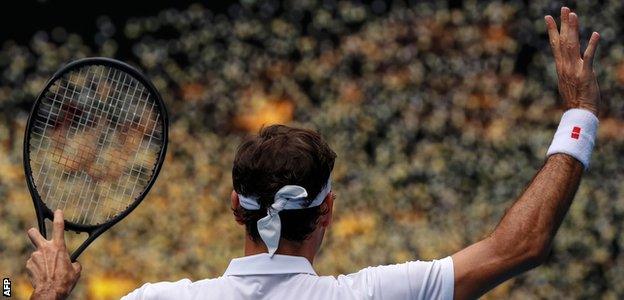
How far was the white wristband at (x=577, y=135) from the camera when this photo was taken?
2350 mm

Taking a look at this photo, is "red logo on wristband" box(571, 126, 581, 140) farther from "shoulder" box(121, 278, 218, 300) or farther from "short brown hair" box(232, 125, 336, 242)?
"shoulder" box(121, 278, 218, 300)

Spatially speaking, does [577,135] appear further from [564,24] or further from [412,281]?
[412,281]

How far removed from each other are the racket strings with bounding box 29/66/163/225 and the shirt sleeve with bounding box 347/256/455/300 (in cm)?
128

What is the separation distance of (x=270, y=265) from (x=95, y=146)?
459 centimetres

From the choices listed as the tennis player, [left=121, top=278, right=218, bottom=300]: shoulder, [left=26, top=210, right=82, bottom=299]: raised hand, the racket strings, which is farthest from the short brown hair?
the racket strings

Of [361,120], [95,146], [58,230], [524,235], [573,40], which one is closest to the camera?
[524,235]

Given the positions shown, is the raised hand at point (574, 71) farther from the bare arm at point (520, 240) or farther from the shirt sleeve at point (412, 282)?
the shirt sleeve at point (412, 282)

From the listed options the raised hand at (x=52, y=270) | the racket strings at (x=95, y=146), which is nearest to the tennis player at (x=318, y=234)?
the raised hand at (x=52, y=270)

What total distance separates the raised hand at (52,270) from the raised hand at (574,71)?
104 cm

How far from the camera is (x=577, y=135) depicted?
2.38 m

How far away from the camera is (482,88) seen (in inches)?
362

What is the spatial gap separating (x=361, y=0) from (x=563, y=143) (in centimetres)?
708

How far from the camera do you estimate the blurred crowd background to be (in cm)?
833

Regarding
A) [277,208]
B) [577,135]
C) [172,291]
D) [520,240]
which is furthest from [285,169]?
[577,135]
